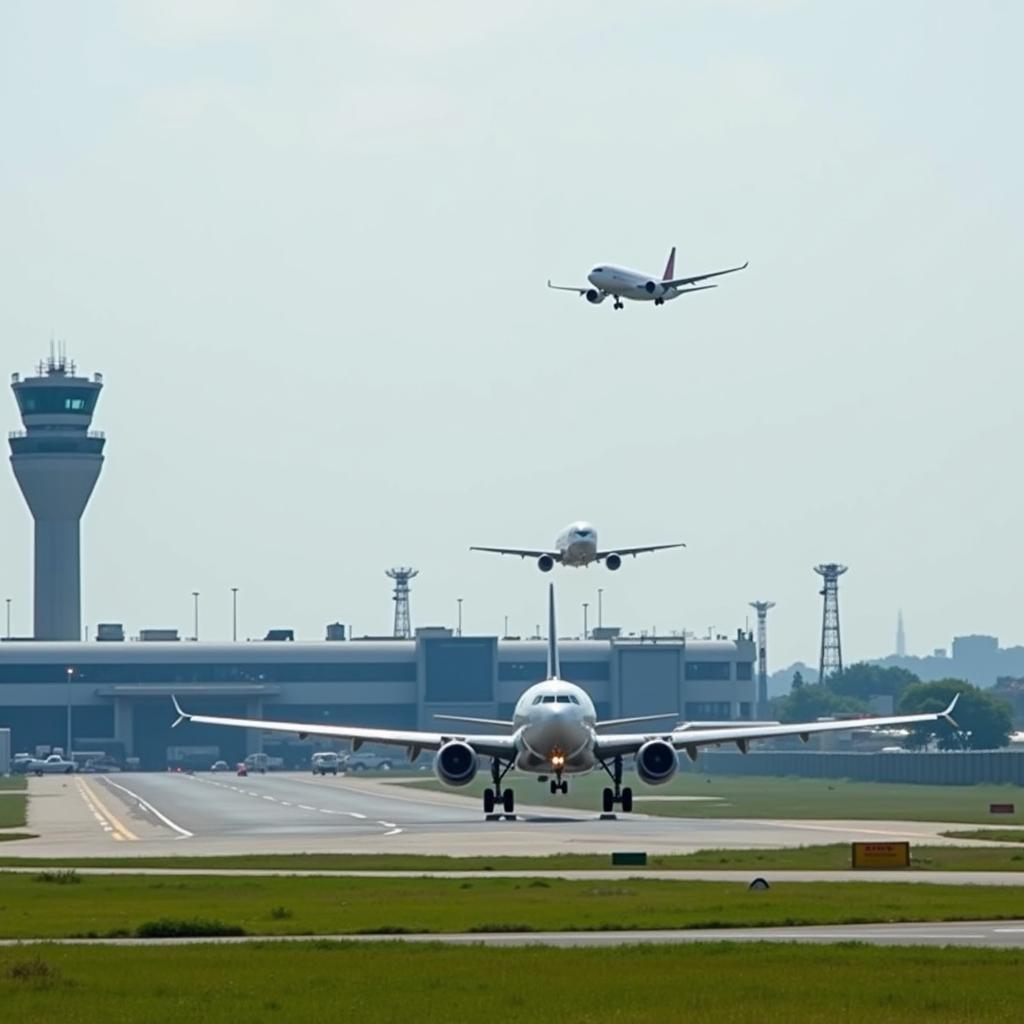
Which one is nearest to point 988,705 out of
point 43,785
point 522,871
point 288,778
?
point 288,778

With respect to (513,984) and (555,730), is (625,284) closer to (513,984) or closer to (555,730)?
(555,730)

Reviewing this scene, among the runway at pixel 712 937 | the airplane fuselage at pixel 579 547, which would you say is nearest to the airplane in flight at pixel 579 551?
the airplane fuselage at pixel 579 547

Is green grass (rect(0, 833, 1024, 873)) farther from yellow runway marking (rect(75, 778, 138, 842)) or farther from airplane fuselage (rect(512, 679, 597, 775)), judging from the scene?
yellow runway marking (rect(75, 778, 138, 842))

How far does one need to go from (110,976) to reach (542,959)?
257 inches

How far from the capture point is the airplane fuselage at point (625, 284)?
Result: 104188 mm

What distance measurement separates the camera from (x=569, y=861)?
65125 millimetres

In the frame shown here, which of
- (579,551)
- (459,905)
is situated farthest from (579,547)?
(459,905)

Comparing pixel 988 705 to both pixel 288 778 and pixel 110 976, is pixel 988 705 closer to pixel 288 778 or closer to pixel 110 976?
pixel 288 778

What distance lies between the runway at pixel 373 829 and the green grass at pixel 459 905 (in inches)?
589

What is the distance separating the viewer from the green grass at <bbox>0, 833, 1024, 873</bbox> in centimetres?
6253

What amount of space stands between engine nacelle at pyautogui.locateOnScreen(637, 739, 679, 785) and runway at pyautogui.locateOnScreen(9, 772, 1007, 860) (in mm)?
1789

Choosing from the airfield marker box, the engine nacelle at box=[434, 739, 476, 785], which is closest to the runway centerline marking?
the engine nacelle at box=[434, 739, 476, 785]

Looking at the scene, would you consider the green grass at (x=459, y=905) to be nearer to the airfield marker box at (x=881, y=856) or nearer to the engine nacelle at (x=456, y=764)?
the airfield marker box at (x=881, y=856)

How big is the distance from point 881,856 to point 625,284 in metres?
46.2
